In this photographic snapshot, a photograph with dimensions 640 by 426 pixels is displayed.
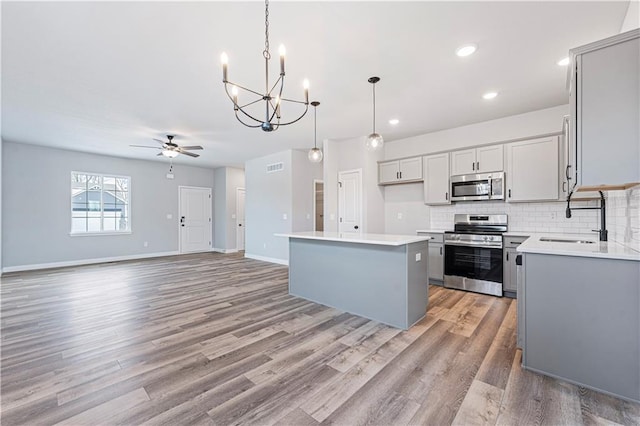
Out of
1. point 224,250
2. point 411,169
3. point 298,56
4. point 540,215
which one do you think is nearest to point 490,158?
point 540,215

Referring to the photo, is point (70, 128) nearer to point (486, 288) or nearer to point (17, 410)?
point (17, 410)

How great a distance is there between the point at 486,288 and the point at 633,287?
2506 millimetres

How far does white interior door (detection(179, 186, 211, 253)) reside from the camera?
Answer: 8.61 metres

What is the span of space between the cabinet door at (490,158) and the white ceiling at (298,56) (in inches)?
20.6

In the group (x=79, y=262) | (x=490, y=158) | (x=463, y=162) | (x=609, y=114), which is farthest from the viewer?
(x=79, y=262)

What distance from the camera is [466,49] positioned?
2.58 metres

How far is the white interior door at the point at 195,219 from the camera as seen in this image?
8609 mm

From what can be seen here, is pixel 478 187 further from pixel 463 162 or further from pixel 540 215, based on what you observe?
pixel 540 215

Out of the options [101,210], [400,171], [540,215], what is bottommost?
[540,215]

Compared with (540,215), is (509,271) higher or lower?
lower

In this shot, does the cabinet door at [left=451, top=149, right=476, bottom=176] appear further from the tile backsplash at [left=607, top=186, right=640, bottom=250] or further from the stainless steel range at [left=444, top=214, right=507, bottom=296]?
the tile backsplash at [left=607, top=186, right=640, bottom=250]

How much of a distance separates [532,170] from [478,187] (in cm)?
72

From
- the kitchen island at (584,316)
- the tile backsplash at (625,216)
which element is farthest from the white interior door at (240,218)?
the tile backsplash at (625,216)

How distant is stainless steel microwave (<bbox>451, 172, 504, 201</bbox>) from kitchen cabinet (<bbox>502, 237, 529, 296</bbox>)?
2.33ft
